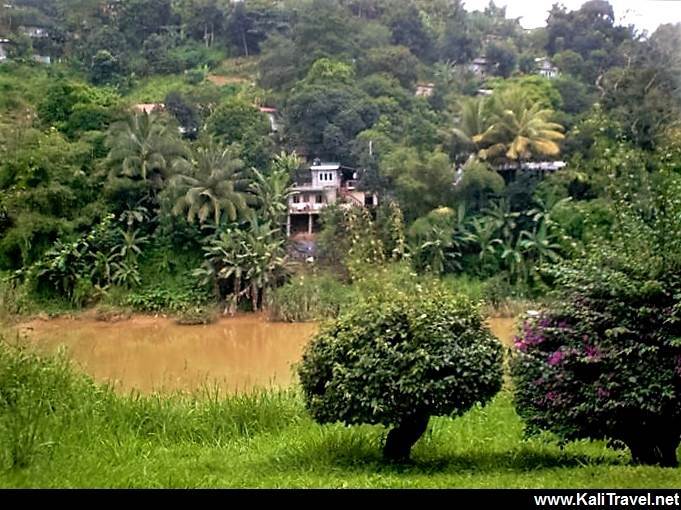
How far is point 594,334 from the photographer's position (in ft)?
Result: 8.89

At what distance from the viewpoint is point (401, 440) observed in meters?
2.94

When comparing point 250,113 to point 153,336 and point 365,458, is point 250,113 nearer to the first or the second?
point 153,336

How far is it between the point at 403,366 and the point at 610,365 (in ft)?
2.49

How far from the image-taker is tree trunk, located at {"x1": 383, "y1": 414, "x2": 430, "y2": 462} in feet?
9.48

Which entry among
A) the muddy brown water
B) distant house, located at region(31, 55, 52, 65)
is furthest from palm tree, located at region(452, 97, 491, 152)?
distant house, located at region(31, 55, 52, 65)

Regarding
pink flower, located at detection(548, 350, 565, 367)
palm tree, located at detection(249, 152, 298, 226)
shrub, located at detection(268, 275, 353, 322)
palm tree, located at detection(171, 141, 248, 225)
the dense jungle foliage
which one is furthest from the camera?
palm tree, located at detection(249, 152, 298, 226)

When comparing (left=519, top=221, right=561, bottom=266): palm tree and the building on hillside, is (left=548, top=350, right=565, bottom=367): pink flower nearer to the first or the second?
(left=519, top=221, right=561, bottom=266): palm tree

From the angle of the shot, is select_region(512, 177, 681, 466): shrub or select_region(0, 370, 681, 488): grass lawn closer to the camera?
select_region(0, 370, 681, 488): grass lawn

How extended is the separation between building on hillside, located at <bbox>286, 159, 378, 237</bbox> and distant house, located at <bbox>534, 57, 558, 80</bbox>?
5835 millimetres

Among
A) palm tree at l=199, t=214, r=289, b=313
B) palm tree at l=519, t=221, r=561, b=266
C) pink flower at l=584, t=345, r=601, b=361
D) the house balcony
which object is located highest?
pink flower at l=584, t=345, r=601, b=361

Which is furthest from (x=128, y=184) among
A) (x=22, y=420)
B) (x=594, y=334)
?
(x=594, y=334)

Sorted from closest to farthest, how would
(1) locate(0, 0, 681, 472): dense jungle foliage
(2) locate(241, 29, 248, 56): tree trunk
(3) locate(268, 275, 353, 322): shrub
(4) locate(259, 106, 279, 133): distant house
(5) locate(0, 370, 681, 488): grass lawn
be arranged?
(5) locate(0, 370, 681, 488): grass lawn
(3) locate(268, 275, 353, 322): shrub
(1) locate(0, 0, 681, 472): dense jungle foliage
(4) locate(259, 106, 279, 133): distant house
(2) locate(241, 29, 248, 56): tree trunk

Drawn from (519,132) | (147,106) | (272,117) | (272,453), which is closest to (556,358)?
(272,453)

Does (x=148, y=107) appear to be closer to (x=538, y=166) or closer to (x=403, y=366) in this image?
(x=538, y=166)
